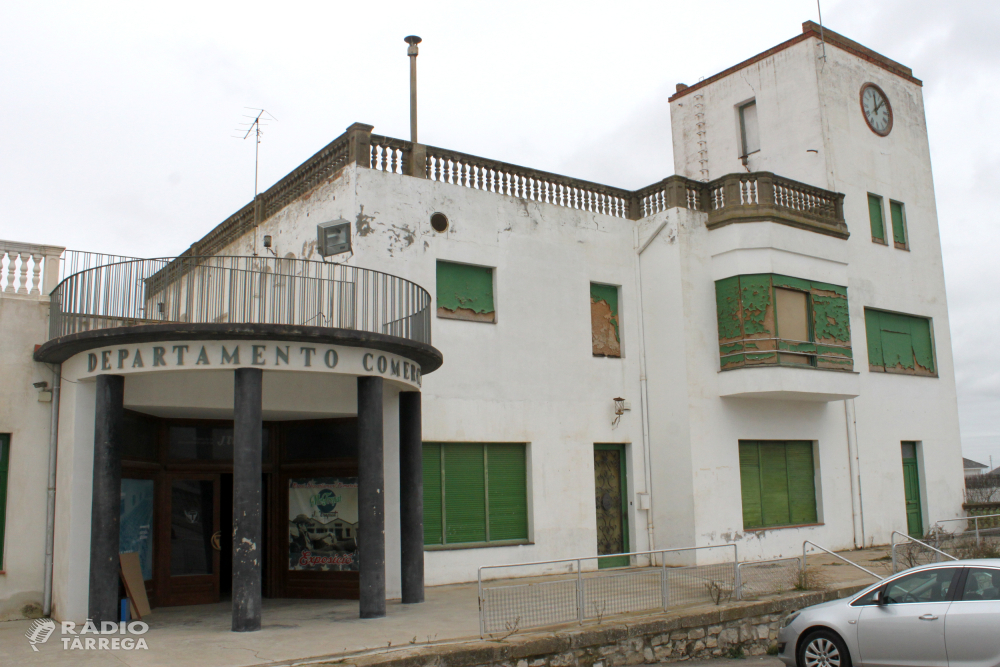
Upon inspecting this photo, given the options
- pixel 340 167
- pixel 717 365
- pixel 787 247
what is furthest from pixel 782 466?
pixel 340 167

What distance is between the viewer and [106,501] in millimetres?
10656

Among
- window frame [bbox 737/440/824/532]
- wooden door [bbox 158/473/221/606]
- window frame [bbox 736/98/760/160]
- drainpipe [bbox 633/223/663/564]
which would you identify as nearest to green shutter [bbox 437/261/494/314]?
drainpipe [bbox 633/223/663/564]

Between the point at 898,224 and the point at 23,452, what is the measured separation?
2130cm

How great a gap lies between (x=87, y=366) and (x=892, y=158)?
20.9 meters

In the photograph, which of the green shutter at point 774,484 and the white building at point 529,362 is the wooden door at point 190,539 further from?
the green shutter at point 774,484

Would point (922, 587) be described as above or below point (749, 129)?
below

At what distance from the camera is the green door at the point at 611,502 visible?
1736cm

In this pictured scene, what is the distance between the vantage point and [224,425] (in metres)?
13.9

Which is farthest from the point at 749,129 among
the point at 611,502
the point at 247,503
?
the point at 247,503

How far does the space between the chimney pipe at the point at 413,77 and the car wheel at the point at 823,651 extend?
11.6m

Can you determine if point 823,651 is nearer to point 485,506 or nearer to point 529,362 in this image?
point 485,506

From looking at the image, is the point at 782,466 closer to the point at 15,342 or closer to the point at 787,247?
the point at 787,247

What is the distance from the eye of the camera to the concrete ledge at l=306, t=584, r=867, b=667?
9.20 meters

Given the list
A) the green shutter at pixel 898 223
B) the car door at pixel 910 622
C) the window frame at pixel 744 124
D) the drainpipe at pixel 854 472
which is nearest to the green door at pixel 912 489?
the drainpipe at pixel 854 472
